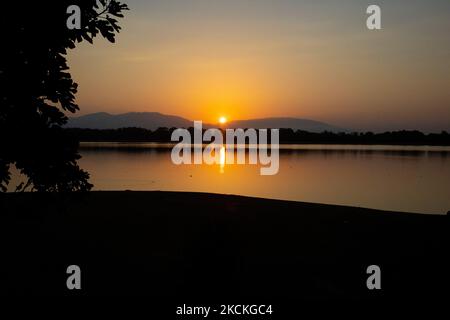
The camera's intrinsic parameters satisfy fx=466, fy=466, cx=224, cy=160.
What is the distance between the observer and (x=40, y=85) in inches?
283

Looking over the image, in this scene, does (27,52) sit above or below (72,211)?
above

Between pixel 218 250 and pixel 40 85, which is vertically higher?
pixel 40 85

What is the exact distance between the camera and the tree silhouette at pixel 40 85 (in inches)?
272

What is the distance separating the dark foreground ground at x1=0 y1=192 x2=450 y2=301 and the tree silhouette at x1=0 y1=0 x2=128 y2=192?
0.61 meters

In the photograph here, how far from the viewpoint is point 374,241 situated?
1080 centimetres

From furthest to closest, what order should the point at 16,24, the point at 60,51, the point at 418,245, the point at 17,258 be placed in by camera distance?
the point at 418,245 < the point at 17,258 < the point at 60,51 < the point at 16,24

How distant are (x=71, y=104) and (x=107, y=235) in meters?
4.42

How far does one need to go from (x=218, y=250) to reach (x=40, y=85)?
3.71m

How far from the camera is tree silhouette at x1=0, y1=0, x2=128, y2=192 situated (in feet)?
22.7

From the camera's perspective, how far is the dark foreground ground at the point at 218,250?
711 centimetres

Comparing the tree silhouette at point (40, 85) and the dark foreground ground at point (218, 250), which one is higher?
the tree silhouette at point (40, 85)

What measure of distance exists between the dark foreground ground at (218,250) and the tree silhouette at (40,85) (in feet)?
1.99
